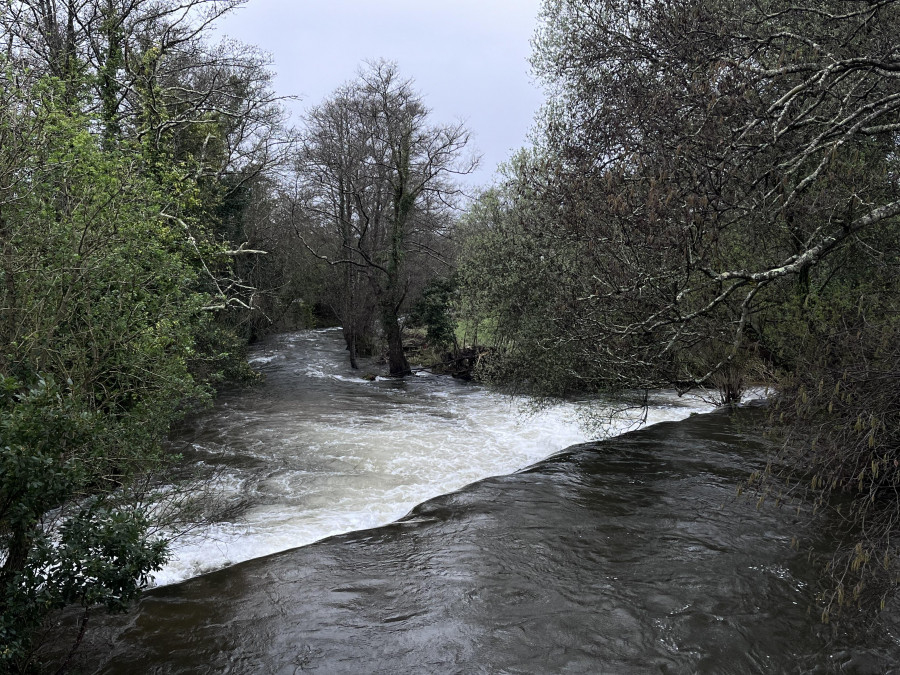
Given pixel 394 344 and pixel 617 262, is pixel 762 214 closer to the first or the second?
pixel 617 262

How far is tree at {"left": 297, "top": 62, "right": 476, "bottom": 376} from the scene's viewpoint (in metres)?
26.3

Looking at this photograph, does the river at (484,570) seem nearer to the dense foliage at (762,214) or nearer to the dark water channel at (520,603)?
the dark water channel at (520,603)

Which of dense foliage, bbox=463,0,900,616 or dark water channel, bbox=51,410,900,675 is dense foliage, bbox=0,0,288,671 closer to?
dark water channel, bbox=51,410,900,675

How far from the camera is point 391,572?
759 cm

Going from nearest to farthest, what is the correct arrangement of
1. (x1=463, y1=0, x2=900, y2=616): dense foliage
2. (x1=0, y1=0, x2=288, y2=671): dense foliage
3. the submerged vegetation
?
(x1=0, y1=0, x2=288, y2=671): dense foliage → the submerged vegetation → (x1=463, y1=0, x2=900, y2=616): dense foliage

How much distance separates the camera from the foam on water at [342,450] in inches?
362

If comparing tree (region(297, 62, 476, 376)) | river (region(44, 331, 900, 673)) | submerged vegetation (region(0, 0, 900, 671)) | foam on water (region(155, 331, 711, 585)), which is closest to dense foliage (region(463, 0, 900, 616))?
submerged vegetation (region(0, 0, 900, 671))

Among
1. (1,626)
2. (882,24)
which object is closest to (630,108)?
(882,24)

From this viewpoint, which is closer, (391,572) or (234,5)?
(391,572)

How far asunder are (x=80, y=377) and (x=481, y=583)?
5306mm

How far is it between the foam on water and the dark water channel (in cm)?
84

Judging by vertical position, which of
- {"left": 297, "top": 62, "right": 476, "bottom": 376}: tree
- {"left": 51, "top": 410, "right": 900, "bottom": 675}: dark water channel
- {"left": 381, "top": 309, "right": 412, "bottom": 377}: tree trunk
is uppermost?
{"left": 297, "top": 62, "right": 476, "bottom": 376}: tree

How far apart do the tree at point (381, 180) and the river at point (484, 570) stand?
13826mm

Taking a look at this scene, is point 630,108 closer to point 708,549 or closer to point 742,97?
point 742,97
